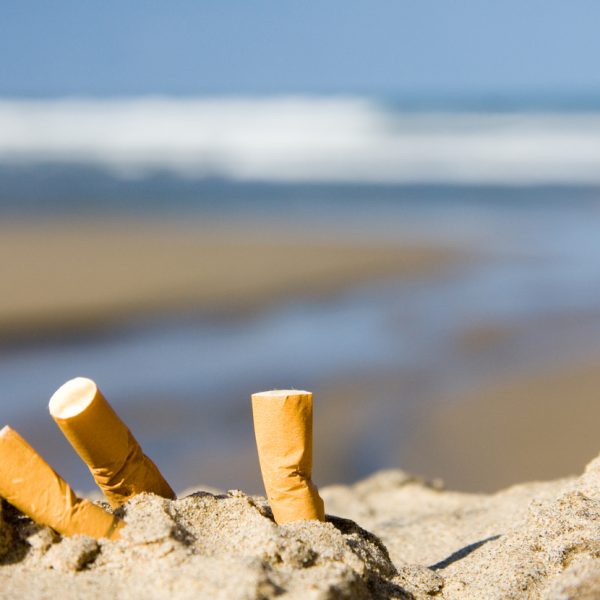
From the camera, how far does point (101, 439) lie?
2.13 meters

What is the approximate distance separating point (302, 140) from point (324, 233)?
40.1 feet

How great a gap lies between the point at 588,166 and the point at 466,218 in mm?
7025

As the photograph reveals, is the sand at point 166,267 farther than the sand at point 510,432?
Yes

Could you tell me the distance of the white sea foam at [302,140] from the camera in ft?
61.5

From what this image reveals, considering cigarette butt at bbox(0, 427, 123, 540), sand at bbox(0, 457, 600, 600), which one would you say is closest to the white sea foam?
sand at bbox(0, 457, 600, 600)

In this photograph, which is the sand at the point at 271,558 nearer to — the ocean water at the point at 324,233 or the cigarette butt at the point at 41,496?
the cigarette butt at the point at 41,496

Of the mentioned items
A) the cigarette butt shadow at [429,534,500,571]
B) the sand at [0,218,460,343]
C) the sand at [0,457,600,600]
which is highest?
the sand at [0,218,460,343]

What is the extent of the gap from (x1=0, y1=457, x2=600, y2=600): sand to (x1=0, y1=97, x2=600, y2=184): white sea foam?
1505cm

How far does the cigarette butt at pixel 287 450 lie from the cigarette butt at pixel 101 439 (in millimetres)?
307

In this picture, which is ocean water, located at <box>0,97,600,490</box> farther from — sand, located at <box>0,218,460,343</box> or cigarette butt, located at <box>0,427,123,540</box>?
cigarette butt, located at <box>0,427,123,540</box>

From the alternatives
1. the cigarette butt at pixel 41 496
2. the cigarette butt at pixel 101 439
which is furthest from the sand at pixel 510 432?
the cigarette butt at pixel 41 496

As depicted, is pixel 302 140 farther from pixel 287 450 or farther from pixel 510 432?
pixel 287 450

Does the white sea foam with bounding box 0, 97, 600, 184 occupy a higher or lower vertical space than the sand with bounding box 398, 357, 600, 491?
higher

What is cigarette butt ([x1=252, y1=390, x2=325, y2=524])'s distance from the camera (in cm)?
220
